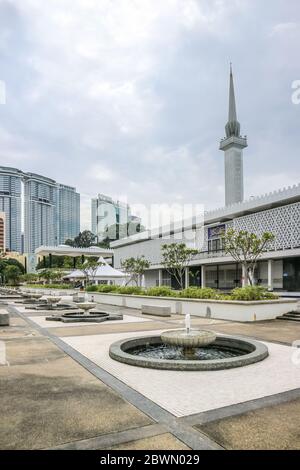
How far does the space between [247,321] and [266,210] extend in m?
30.7

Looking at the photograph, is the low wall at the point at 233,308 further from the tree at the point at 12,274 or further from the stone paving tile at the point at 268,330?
the tree at the point at 12,274

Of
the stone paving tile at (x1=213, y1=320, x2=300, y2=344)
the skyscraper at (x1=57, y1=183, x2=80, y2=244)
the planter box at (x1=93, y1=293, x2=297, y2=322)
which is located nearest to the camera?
the stone paving tile at (x1=213, y1=320, x2=300, y2=344)

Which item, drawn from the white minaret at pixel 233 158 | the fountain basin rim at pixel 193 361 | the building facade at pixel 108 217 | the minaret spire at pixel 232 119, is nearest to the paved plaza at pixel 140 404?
the fountain basin rim at pixel 193 361

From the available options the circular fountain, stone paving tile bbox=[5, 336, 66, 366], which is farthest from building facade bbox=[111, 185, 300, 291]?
stone paving tile bbox=[5, 336, 66, 366]

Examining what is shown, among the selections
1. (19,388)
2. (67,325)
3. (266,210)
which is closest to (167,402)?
(19,388)

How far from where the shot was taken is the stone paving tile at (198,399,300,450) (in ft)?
13.7

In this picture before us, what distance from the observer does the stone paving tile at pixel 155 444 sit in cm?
407

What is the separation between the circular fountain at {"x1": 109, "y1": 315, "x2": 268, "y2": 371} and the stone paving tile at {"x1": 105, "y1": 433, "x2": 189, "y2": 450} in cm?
327

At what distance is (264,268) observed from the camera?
154 ft

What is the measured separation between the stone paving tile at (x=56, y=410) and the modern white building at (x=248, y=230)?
3598 cm

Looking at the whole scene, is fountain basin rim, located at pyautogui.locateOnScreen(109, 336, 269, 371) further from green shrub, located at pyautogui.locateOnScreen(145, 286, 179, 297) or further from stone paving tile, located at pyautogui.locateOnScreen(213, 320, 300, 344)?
green shrub, located at pyautogui.locateOnScreen(145, 286, 179, 297)

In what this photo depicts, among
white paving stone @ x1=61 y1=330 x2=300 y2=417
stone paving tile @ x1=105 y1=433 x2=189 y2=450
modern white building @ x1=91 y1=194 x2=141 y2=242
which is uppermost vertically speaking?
modern white building @ x1=91 y1=194 x2=141 y2=242

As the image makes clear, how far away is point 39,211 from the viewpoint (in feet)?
412

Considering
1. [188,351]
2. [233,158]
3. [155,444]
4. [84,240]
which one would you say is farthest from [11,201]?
[155,444]
